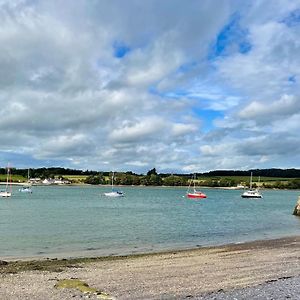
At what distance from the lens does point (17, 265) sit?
78.2ft

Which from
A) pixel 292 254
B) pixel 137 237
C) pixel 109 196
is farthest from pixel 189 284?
pixel 109 196

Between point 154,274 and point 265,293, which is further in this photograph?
point 154,274

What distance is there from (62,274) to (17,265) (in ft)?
15.0

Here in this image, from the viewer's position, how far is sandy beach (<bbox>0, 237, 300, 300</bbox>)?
1573 centimetres

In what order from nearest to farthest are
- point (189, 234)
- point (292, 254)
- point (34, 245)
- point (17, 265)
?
point (17, 265), point (292, 254), point (34, 245), point (189, 234)

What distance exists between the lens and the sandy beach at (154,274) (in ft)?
51.6

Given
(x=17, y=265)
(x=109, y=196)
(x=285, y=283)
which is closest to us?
(x=285, y=283)

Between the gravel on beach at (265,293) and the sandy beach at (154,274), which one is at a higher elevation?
the gravel on beach at (265,293)

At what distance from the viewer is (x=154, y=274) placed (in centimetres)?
2036

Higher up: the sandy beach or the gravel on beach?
the gravel on beach

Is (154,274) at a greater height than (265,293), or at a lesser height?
lesser

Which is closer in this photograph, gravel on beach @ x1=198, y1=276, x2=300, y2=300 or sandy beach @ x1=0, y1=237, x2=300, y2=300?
gravel on beach @ x1=198, y1=276, x2=300, y2=300

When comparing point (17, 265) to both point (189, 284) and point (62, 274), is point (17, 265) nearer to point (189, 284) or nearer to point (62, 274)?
point (62, 274)

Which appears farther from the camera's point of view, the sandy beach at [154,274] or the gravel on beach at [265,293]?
the sandy beach at [154,274]
